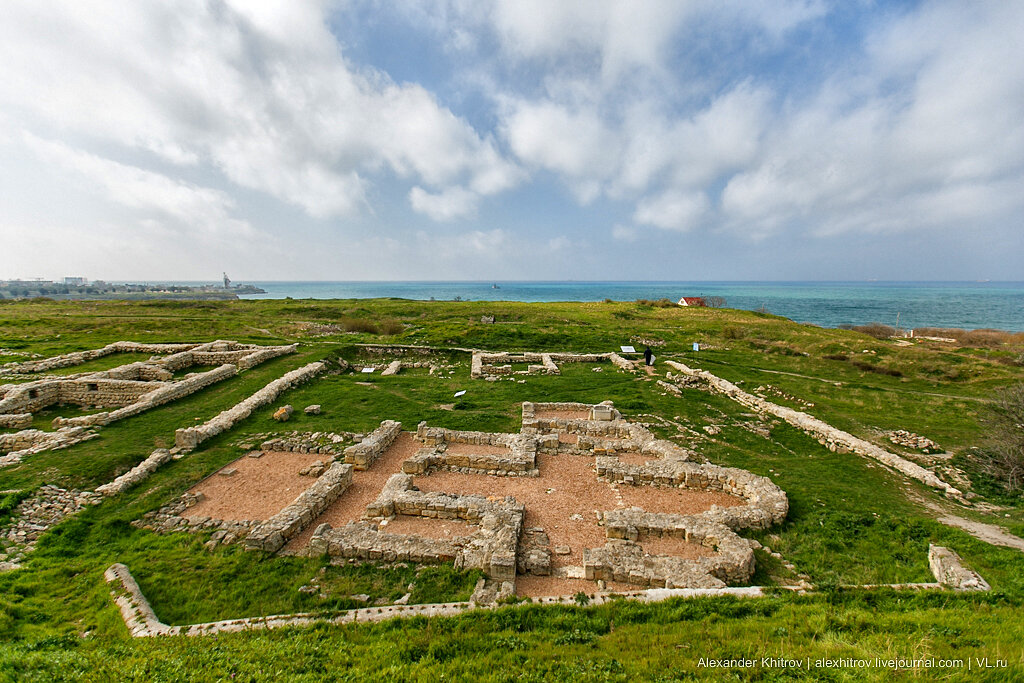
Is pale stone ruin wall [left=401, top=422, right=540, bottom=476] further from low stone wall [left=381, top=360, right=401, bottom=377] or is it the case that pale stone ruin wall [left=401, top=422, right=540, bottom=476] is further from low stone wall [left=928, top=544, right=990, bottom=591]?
low stone wall [left=381, top=360, right=401, bottom=377]

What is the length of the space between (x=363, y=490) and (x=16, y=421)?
14.5 metres

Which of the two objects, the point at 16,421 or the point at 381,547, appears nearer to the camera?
the point at 381,547

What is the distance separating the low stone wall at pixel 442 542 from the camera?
7496mm

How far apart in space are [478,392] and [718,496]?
11470mm

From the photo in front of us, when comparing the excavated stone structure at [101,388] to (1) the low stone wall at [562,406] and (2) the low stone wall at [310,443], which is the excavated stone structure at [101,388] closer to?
(2) the low stone wall at [310,443]

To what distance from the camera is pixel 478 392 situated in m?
19.1

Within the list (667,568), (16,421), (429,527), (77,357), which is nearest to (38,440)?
Result: (16,421)

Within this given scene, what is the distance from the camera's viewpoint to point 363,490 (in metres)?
10.6

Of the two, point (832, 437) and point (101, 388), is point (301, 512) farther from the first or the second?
point (832, 437)

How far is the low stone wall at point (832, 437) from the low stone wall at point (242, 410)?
2194 cm

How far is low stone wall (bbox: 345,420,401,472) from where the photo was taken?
1166 cm

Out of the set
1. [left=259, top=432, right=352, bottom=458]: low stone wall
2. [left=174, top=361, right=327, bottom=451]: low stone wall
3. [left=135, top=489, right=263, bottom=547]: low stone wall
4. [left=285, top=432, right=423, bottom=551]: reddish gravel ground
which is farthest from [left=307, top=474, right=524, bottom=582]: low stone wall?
[left=174, top=361, right=327, bottom=451]: low stone wall

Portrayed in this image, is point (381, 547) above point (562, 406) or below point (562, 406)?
below

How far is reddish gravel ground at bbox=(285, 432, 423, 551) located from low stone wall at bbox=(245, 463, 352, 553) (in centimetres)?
17
